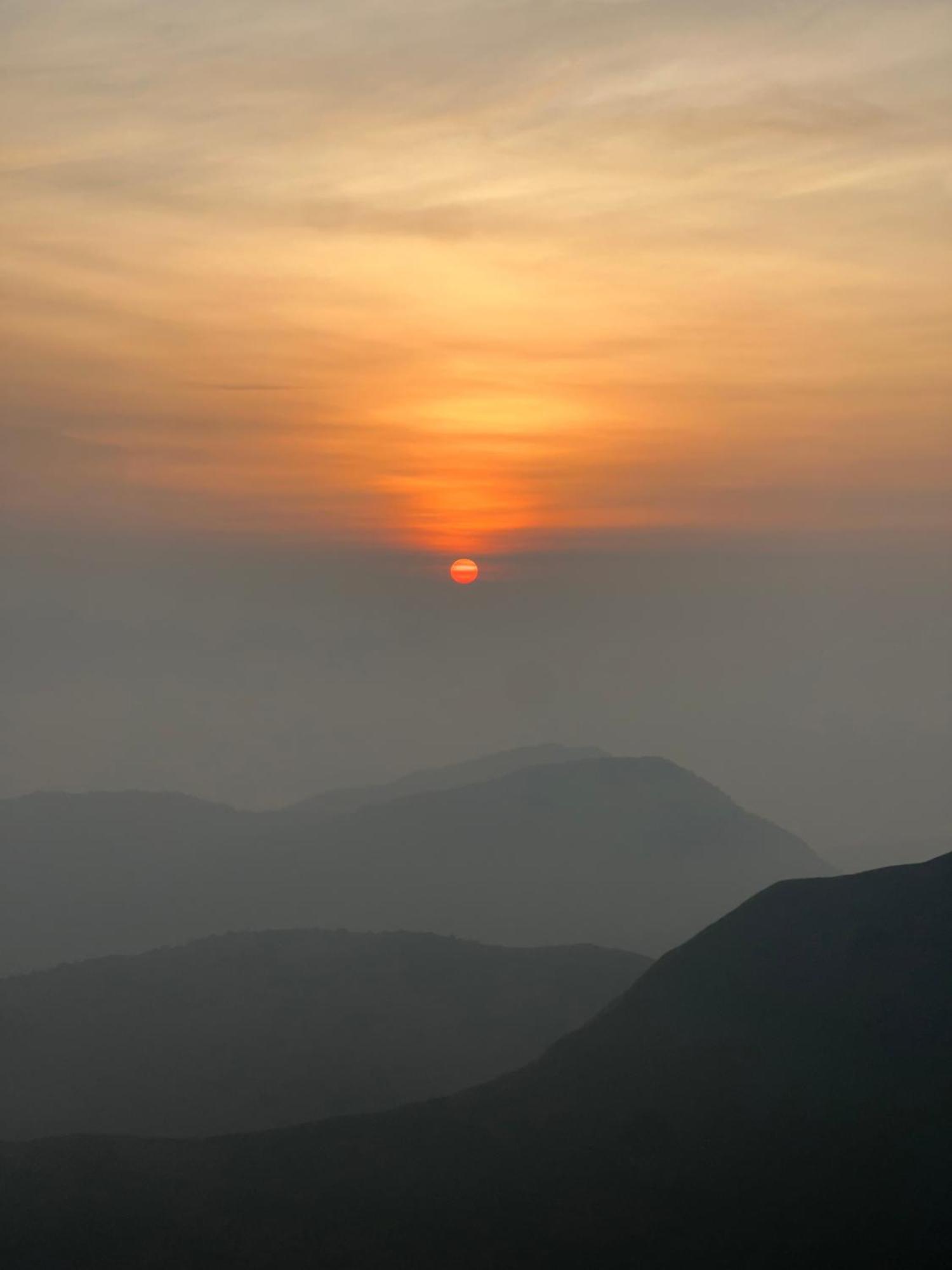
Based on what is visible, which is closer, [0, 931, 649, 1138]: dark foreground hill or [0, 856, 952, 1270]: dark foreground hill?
[0, 856, 952, 1270]: dark foreground hill

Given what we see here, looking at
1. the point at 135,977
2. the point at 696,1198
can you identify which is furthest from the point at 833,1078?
the point at 135,977

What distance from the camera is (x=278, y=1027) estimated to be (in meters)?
119

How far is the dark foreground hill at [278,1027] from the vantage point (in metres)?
106

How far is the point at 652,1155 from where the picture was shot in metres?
71.8

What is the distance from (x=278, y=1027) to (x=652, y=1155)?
5691 cm

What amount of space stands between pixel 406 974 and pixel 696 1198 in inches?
2527

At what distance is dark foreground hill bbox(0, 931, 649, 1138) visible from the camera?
349ft

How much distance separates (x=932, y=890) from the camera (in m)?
83.2

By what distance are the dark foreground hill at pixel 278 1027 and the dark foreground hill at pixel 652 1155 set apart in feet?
83.8

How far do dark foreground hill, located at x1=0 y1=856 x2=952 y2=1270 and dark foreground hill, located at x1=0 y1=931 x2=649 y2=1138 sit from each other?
25549 mm

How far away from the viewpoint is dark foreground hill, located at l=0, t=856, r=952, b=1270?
2564 inches

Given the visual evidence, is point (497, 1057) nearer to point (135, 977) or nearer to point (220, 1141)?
point (220, 1141)

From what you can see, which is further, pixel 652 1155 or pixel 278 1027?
pixel 278 1027

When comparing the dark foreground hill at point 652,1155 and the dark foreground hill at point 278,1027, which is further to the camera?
the dark foreground hill at point 278,1027
